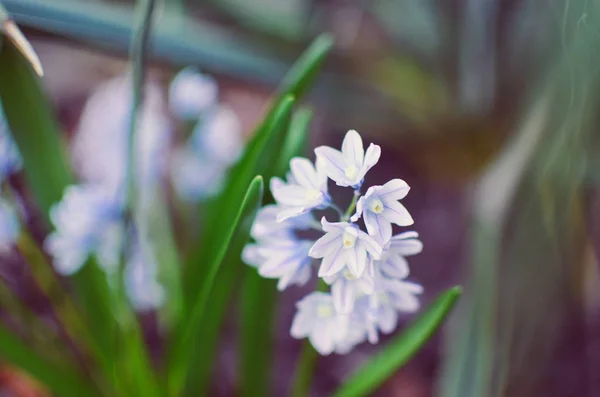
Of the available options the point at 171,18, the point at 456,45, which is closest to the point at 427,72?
the point at 456,45

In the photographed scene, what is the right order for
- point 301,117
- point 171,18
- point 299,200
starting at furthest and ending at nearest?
1. point 171,18
2. point 301,117
3. point 299,200

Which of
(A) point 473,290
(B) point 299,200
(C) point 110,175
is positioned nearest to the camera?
(B) point 299,200

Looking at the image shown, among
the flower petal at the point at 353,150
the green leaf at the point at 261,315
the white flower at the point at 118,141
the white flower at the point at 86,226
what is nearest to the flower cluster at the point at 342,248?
the flower petal at the point at 353,150

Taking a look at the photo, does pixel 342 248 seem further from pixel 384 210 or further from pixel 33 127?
pixel 33 127

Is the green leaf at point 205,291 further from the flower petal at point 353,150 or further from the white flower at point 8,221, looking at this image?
the white flower at point 8,221

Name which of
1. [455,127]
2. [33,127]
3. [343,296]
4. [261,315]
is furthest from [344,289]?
[455,127]

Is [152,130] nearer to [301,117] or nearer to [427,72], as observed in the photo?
[301,117]
